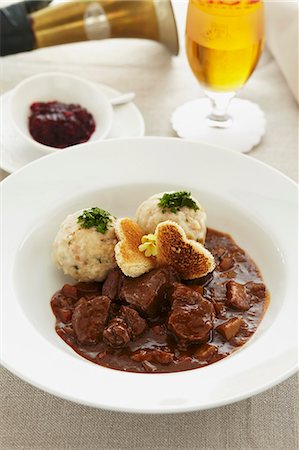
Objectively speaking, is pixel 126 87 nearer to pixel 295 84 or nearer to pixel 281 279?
pixel 295 84

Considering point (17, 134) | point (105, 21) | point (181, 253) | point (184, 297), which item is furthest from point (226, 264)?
point (105, 21)

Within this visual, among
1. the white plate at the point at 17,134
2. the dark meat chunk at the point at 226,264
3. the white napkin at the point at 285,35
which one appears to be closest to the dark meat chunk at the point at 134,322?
the dark meat chunk at the point at 226,264

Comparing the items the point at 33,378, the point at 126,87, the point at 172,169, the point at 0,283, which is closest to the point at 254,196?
the point at 172,169

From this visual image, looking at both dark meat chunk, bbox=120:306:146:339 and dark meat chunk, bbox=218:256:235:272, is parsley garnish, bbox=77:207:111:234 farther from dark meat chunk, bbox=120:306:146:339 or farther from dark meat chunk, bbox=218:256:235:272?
dark meat chunk, bbox=218:256:235:272

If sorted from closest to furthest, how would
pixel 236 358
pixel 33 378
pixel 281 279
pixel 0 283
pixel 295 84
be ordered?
pixel 33 378
pixel 236 358
pixel 0 283
pixel 281 279
pixel 295 84

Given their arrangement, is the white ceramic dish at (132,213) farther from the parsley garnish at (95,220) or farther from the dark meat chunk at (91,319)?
the parsley garnish at (95,220)

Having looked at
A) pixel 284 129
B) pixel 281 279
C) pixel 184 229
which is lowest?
pixel 284 129

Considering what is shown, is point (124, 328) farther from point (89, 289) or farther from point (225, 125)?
point (225, 125)
